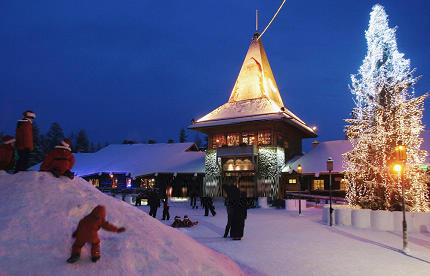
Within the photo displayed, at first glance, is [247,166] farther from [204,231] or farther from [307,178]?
[204,231]

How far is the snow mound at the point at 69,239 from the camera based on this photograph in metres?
4.41

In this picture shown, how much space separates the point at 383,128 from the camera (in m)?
14.7

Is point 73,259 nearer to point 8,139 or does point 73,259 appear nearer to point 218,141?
point 8,139

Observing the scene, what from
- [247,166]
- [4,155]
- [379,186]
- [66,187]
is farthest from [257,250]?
[247,166]

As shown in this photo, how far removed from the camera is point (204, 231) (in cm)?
1251

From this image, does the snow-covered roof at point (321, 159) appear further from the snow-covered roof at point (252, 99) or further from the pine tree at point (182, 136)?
the pine tree at point (182, 136)

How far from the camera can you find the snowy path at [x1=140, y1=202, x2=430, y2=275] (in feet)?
23.4

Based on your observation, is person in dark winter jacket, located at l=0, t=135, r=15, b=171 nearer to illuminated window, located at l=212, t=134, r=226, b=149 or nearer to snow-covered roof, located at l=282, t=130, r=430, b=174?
snow-covered roof, located at l=282, t=130, r=430, b=174

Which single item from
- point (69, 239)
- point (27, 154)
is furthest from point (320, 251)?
point (27, 154)

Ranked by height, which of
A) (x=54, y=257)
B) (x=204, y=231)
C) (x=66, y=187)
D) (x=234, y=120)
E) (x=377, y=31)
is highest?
(x=377, y=31)

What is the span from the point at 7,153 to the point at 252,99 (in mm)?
29615

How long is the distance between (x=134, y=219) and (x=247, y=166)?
85.3 ft

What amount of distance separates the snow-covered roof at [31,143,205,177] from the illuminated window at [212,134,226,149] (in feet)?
8.64

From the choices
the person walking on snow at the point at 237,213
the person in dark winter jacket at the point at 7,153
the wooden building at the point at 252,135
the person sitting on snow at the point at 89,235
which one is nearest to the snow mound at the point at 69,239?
the person sitting on snow at the point at 89,235
